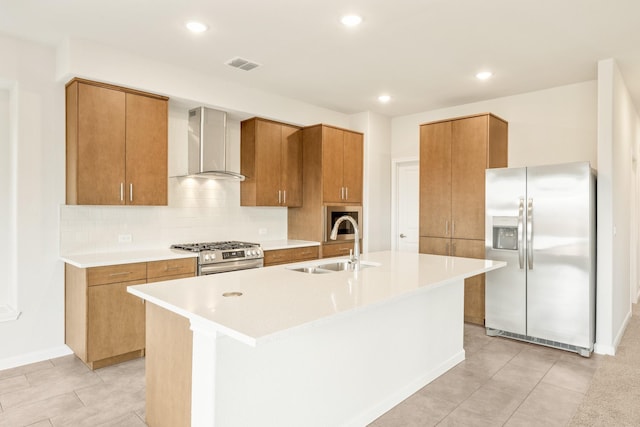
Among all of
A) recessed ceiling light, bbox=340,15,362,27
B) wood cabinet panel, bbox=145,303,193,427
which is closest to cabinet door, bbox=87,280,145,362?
wood cabinet panel, bbox=145,303,193,427

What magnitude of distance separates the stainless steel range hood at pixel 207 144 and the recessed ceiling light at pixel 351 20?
1.97 metres

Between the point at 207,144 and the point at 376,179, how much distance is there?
255 centimetres

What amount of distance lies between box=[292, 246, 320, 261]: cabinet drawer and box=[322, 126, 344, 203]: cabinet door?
2.12 feet

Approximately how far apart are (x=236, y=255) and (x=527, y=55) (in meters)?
3.37

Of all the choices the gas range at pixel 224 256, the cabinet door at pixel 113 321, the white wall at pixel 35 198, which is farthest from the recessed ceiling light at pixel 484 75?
the white wall at pixel 35 198

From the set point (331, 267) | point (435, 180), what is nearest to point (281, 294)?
point (331, 267)

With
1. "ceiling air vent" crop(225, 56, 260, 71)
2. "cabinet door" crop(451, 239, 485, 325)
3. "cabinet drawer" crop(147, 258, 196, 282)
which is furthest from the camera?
"cabinet door" crop(451, 239, 485, 325)

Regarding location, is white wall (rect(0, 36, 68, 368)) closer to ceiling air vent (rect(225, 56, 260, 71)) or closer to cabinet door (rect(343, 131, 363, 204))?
ceiling air vent (rect(225, 56, 260, 71))

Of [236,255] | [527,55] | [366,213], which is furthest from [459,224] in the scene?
[236,255]

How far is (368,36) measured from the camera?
3.30 m

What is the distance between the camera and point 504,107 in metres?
4.96

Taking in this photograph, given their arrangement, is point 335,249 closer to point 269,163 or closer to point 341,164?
point 341,164

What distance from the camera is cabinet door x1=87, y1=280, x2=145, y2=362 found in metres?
3.24

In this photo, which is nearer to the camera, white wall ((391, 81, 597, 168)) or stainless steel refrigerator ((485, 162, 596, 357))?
stainless steel refrigerator ((485, 162, 596, 357))
